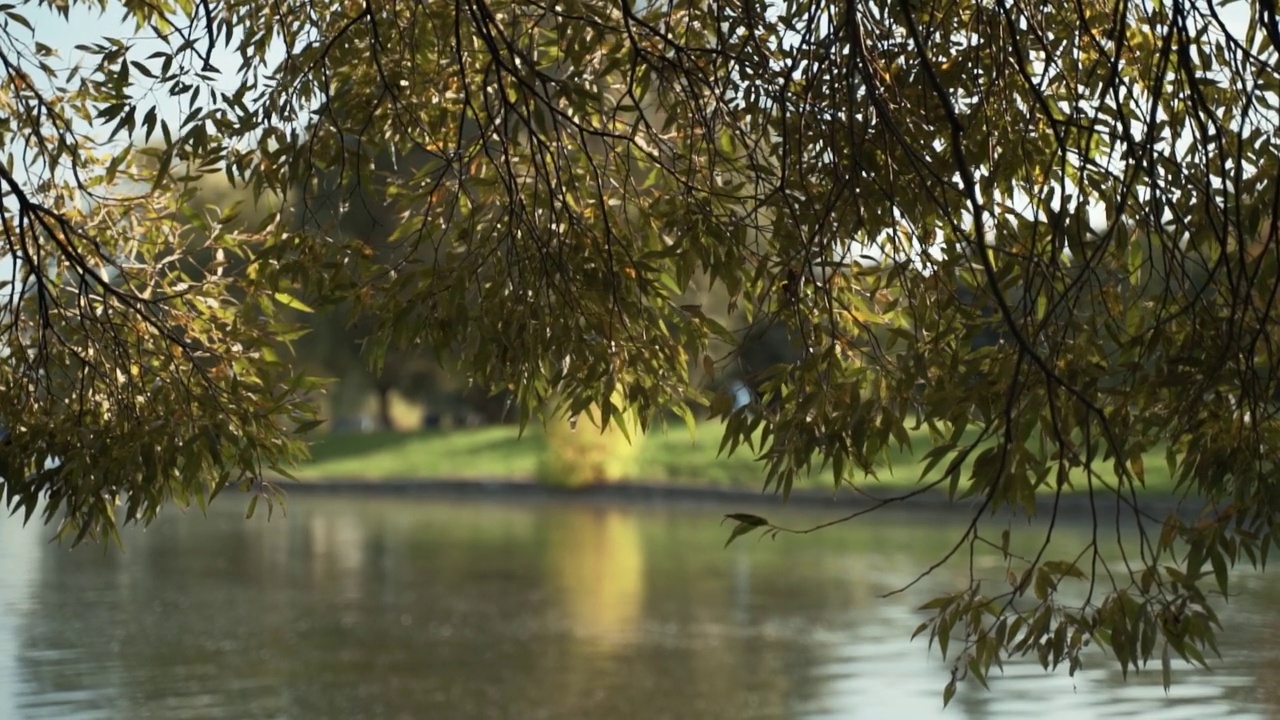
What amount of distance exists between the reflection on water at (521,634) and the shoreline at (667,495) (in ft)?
5.20

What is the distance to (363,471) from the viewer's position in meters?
25.2

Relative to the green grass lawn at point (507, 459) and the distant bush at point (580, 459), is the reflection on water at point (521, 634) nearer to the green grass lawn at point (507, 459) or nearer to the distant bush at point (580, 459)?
the green grass lawn at point (507, 459)

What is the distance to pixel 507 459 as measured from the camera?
24547mm

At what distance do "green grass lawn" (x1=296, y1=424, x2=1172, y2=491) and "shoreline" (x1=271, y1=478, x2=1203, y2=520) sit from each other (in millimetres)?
335

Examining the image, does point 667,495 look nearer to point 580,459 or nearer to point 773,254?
point 580,459

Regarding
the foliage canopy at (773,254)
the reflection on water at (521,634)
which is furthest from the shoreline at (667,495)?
the foliage canopy at (773,254)

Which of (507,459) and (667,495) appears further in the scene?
(507,459)

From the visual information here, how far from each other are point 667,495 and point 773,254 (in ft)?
56.0

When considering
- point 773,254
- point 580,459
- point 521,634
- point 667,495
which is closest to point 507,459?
point 580,459

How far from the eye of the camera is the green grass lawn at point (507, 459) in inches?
838

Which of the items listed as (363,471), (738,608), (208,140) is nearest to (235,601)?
(738,608)

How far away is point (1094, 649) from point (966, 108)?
22.9 ft

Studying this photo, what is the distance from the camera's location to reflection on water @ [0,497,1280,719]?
8.52m

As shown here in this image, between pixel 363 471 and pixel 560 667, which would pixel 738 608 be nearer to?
pixel 560 667
